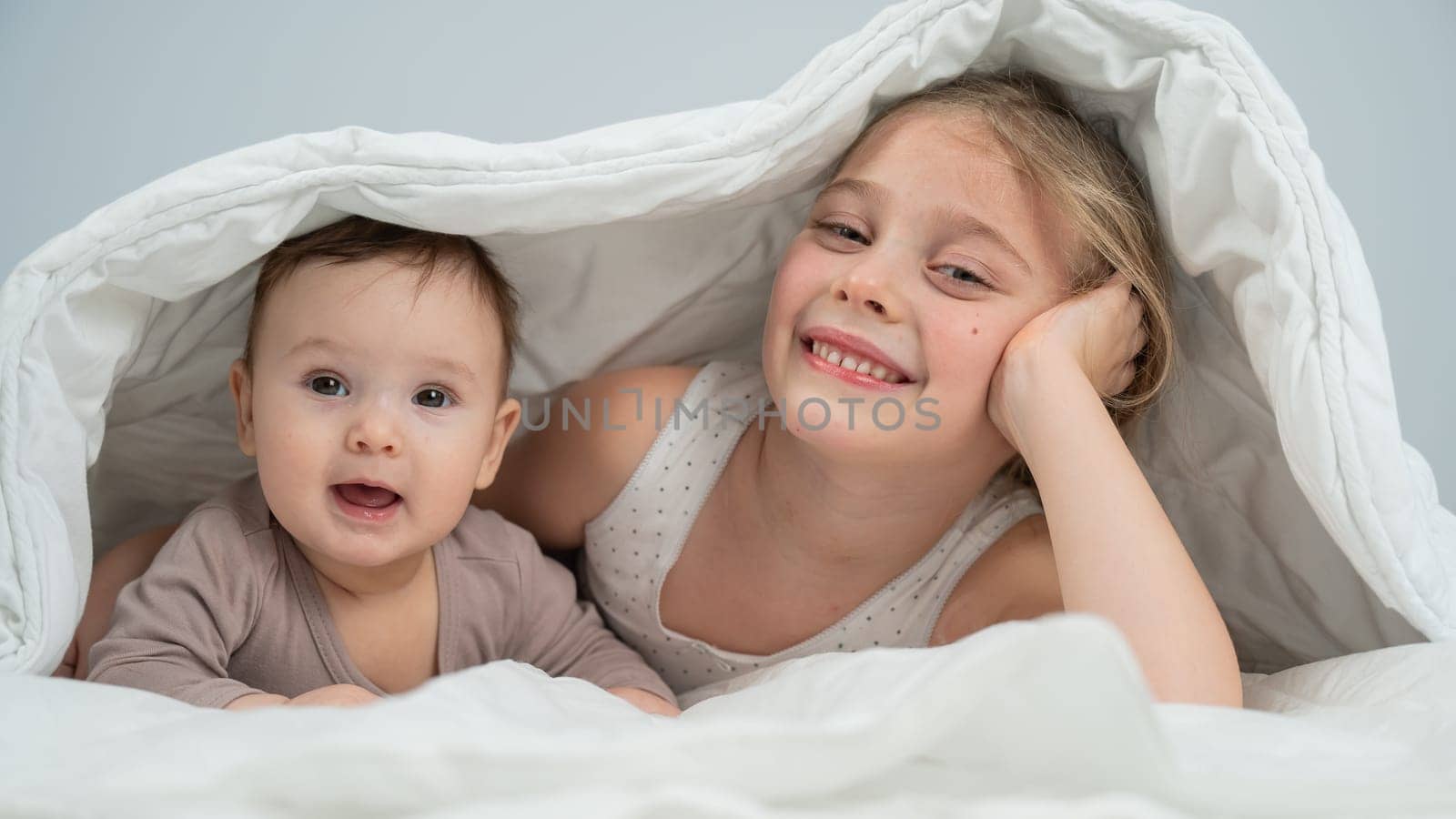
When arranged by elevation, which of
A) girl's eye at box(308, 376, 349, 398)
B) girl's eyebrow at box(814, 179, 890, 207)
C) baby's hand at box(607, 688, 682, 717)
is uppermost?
girl's eyebrow at box(814, 179, 890, 207)

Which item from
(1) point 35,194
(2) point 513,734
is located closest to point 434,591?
(2) point 513,734

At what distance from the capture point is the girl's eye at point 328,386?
1021 mm

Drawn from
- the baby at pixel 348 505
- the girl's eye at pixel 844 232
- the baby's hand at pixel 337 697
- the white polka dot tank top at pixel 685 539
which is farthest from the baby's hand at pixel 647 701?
the girl's eye at pixel 844 232

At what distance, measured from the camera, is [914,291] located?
1.05 meters

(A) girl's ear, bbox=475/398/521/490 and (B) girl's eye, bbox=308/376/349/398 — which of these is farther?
(A) girl's ear, bbox=475/398/521/490

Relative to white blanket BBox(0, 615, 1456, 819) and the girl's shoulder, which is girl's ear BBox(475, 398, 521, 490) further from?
white blanket BBox(0, 615, 1456, 819)

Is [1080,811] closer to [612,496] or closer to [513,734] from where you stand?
[513,734]

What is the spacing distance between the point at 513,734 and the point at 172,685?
1.51 ft

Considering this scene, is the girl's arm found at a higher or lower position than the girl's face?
lower

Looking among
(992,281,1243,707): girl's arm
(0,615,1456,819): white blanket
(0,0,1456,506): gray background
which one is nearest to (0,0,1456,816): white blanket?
(0,615,1456,819): white blanket

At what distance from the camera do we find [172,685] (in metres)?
0.93

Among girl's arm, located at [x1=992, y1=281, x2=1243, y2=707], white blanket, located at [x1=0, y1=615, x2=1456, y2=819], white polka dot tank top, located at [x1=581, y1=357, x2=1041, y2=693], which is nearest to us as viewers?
white blanket, located at [x1=0, y1=615, x2=1456, y2=819]

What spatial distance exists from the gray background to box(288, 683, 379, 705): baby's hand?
3.14 ft

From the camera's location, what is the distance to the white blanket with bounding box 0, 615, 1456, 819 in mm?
582
